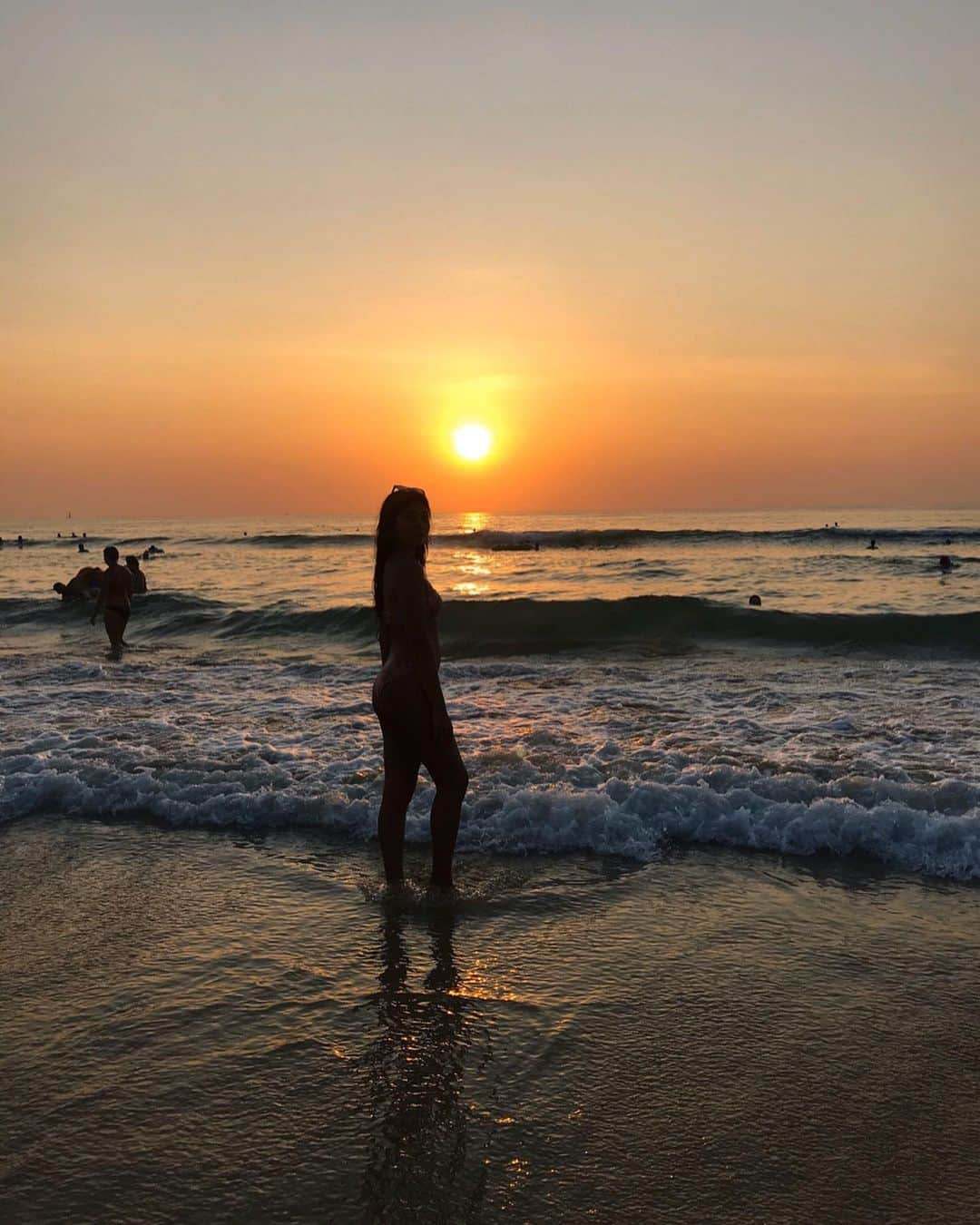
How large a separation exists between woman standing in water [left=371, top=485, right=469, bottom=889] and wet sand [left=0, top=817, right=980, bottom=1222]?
1.28ft

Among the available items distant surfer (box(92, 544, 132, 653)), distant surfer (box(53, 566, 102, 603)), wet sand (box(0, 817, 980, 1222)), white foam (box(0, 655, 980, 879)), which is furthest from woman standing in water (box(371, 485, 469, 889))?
distant surfer (box(53, 566, 102, 603))

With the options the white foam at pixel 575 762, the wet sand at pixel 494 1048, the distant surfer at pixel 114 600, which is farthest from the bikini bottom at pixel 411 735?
the distant surfer at pixel 114 600

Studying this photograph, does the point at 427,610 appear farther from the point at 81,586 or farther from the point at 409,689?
the point at 81,586

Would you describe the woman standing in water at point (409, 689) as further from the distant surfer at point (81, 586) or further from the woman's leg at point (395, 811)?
the distant surfer at point (81, 586)

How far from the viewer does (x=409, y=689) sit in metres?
4.96

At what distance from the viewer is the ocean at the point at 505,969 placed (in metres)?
2.81

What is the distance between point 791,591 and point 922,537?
38.9m

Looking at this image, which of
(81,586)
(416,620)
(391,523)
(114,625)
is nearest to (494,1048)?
(416,620)

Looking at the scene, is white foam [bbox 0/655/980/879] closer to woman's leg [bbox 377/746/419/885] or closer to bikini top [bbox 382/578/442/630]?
woman's leg [bbox 377/746/419/885]

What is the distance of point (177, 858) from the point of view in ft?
19.0

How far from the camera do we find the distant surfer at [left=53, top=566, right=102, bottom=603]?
88.9ft

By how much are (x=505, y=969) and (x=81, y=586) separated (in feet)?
86.0

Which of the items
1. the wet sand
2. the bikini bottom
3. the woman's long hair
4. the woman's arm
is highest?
the woman's long hair

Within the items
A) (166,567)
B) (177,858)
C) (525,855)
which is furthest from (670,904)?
(166,567)
